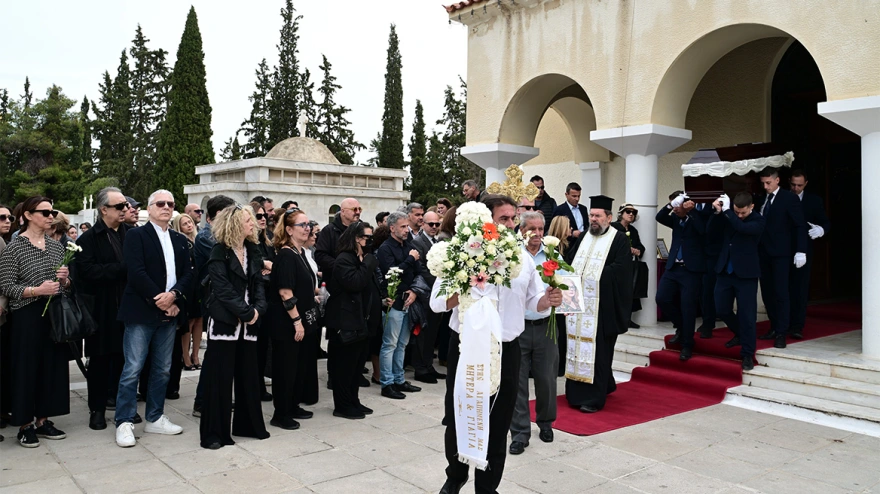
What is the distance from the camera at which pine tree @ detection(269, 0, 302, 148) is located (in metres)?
43.6

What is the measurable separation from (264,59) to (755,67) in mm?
39820

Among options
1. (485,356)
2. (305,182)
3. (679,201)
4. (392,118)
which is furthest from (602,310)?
(392,118)

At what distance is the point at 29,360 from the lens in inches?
218

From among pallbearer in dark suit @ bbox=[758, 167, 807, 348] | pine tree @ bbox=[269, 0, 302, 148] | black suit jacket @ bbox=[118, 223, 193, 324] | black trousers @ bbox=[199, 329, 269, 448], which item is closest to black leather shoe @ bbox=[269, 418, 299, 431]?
black trousers @ bbox=[199, 329, 269, 448]

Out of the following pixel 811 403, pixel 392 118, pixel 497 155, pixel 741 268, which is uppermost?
pixel 392 118

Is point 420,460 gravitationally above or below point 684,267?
below

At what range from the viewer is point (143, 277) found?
18.2 feet

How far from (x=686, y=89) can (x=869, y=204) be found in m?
3.11

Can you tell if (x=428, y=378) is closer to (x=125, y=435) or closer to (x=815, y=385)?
(x=125, y=435)

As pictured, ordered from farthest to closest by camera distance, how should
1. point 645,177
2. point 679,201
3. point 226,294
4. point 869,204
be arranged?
point 645,177
point 679,201
point 869,204
point 226,294

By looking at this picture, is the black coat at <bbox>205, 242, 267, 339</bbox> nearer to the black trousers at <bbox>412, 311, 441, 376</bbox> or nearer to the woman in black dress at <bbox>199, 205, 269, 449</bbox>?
the woman in black dress at <bbox>199, 205, 269, 449</bbox>

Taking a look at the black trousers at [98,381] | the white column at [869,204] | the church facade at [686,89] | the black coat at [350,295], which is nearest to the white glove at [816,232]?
the church facade at [686,89]

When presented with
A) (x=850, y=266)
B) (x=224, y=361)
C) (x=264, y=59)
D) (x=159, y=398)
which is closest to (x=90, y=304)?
(x=159, y=398)

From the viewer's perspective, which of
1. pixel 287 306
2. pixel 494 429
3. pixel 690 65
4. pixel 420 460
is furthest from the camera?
pixel 690 65
